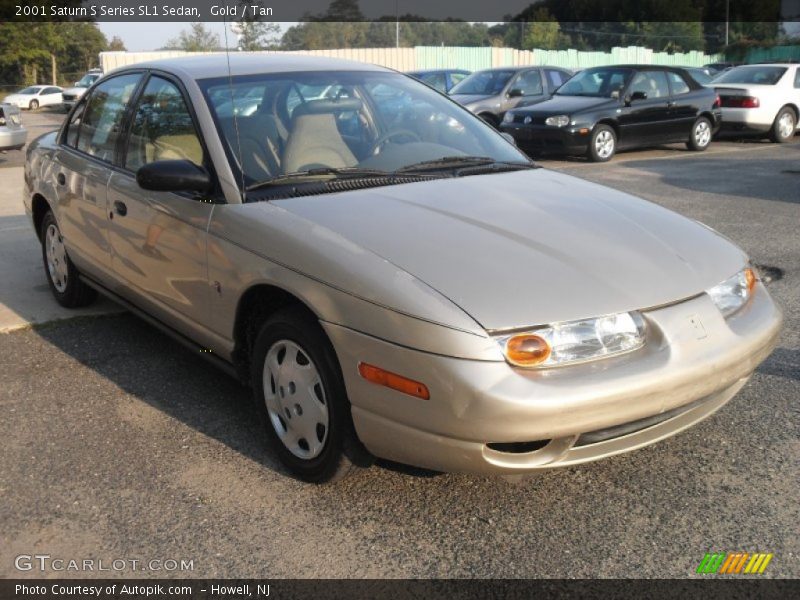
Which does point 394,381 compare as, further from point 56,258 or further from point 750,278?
point 56,258

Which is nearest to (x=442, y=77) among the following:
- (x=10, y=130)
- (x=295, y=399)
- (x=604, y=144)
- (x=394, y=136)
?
(x=604, y=144)

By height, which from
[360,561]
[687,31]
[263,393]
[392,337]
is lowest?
[360,561]

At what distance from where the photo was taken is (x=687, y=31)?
41.7 m

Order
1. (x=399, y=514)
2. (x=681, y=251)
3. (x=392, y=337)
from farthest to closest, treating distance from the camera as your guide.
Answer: (x=681, y=251), (x=399, y=514), (x=392, y=337)

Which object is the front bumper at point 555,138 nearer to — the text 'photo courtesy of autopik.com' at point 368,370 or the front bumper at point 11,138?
the text 'photo courtesy of autopik.com' at point 368,370

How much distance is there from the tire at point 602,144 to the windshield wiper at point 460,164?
9.61 m

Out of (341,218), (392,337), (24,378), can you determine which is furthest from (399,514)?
(24,378)

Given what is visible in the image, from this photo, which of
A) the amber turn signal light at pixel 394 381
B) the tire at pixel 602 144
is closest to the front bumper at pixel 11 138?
the tire at pixel 602 144

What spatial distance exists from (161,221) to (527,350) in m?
2.03

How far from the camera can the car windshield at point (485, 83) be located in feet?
Result: 53.0

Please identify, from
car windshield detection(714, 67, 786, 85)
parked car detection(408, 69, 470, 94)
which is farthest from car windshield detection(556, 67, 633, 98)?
parked car detection(408, 69, 470, 94)

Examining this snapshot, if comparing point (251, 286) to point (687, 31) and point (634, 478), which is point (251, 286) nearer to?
point (634, 478)

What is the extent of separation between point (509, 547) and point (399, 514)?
1.42ft

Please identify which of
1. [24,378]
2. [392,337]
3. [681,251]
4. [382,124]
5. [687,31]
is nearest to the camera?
[392,337]
